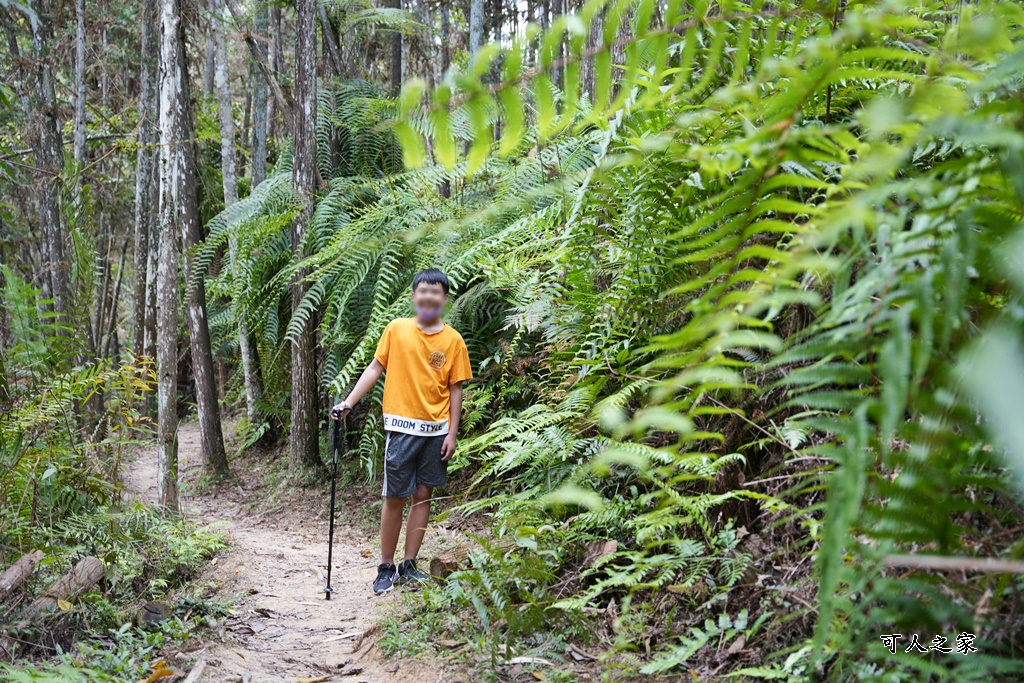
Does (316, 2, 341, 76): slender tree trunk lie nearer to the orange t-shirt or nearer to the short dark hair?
the short dark hair

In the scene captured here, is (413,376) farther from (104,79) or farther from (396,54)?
(104,79)

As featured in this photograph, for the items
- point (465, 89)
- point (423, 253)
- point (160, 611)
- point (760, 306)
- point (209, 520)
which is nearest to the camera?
point (760, 306)

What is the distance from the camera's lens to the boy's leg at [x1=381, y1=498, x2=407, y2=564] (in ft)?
15.4

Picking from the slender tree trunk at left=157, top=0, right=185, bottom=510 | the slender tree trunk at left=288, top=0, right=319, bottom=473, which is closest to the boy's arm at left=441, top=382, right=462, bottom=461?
the slender tree trunk at left=157, top=0, right=185, bottom=510

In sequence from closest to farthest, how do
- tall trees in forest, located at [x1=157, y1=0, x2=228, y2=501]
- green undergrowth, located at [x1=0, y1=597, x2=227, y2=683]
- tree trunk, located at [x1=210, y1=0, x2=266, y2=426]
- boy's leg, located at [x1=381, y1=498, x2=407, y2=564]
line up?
green undergrowth, located at [x1=0, y1=597, x2=227, y2=683] < boy's leg, located at [x1=381, y1=498, x2=407, y2=564] < tall trees in forest, located at [x1=157, y1=0, x2=228, y2=501] < tree trunk, located at [x1=210, y1=0, x2=266, y2=426]

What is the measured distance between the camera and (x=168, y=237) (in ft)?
19.7

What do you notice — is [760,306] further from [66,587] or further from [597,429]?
[66,587]

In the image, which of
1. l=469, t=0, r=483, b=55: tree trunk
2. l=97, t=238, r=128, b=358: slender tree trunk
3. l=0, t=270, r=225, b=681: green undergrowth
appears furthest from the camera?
l=97, t=238, r=128, b=358: slender tree trunk

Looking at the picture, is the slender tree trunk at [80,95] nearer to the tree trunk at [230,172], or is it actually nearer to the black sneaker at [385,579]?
the tree trunk at [230,172]

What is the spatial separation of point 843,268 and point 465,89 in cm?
76

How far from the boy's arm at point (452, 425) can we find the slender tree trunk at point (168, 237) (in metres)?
2.60

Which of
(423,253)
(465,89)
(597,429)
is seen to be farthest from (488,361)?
(465,89)

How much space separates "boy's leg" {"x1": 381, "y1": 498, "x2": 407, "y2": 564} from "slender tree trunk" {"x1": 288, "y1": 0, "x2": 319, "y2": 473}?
2858mm

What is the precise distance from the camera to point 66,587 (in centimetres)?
364
